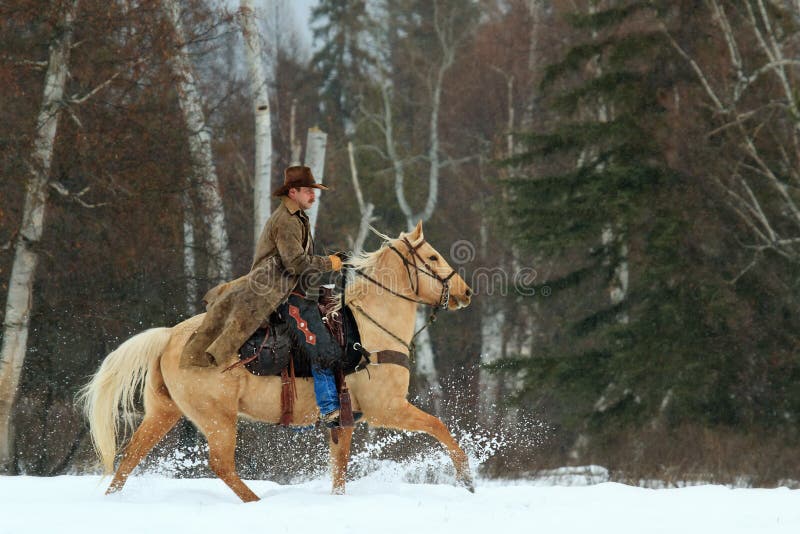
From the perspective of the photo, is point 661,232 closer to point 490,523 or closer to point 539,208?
point 539,208

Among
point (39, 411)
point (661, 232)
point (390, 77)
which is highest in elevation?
point (390, 77)

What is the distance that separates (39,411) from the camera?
13.3 m

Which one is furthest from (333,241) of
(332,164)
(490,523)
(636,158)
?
(490,523)

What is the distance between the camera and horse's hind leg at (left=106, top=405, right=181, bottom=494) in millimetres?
7203

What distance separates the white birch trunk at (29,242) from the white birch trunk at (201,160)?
190 centimetres

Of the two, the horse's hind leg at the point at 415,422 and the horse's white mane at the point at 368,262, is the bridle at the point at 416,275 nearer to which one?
the horse's white mane at the point at 368,262

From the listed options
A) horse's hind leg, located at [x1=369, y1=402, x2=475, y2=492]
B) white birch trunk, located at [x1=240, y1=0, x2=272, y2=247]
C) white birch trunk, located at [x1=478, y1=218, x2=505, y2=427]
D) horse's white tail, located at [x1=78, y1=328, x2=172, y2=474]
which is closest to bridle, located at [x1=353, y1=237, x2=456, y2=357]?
horse's hind leg, located at [x1=369, y1=402, x2=475, y2=492]

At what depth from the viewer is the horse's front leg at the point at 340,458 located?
24.2 ft

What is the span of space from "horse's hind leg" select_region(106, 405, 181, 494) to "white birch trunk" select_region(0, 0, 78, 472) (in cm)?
543

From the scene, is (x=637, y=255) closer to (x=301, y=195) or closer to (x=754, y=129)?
(x=754, y=129)

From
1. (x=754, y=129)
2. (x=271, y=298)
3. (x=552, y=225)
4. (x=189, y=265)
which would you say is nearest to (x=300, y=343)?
(x=271, y=298)

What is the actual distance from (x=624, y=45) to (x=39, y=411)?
1111cm

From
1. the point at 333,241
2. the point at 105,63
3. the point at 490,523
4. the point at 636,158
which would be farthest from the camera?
the point at 333,241

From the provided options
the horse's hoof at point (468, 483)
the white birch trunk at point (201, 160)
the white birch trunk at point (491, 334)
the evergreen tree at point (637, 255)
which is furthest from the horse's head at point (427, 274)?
the white birch trunk at point (491, 334)
